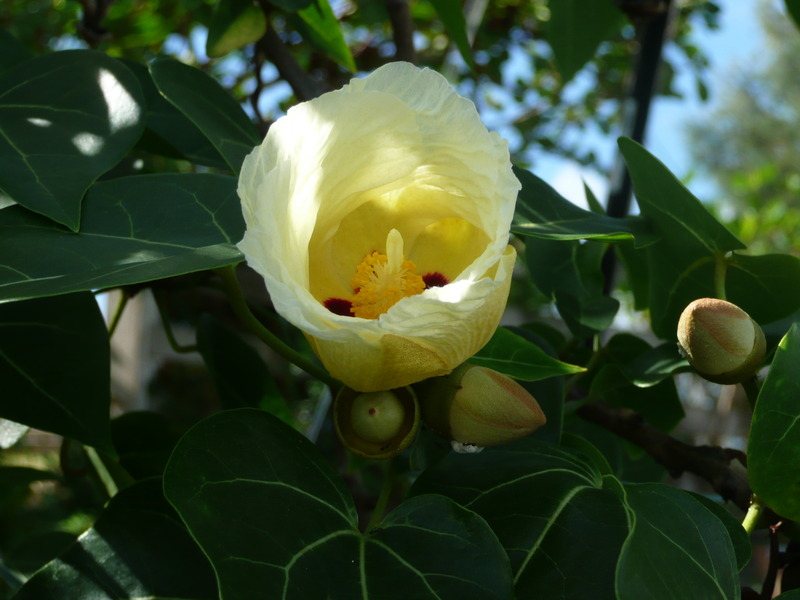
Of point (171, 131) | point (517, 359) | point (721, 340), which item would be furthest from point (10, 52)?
point (721, 340)

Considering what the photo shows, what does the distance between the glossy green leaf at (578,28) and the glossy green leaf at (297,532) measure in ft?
1.87

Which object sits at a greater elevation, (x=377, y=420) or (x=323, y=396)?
(x=377, y=420)

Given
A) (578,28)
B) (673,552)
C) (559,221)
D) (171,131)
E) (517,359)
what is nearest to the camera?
(673,552)

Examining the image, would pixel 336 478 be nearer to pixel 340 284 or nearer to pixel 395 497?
pixel 340 284

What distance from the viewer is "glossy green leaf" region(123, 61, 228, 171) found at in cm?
75

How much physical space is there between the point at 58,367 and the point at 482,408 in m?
0.30

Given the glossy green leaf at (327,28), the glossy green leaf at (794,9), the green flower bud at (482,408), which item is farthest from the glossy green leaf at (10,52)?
the glossy green leaf at (794,9)

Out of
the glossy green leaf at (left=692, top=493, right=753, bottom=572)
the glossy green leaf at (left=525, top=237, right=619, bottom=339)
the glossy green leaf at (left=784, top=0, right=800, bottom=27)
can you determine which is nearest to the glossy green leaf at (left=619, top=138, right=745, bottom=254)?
the glossy green leaf at (left=525, top=237, right=619, bottom=339)

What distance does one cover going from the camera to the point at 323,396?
0.98m

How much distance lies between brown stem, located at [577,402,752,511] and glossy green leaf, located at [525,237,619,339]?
70 mm

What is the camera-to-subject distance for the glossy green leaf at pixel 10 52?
722 millimetres

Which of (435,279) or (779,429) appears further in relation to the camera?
(435,279)

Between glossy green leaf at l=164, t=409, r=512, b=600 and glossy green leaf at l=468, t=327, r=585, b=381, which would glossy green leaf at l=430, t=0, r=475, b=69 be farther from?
glossy green leaf at l=164, t=409, r=512, b=600

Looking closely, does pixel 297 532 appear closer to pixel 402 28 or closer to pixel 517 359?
pixel 517 359
